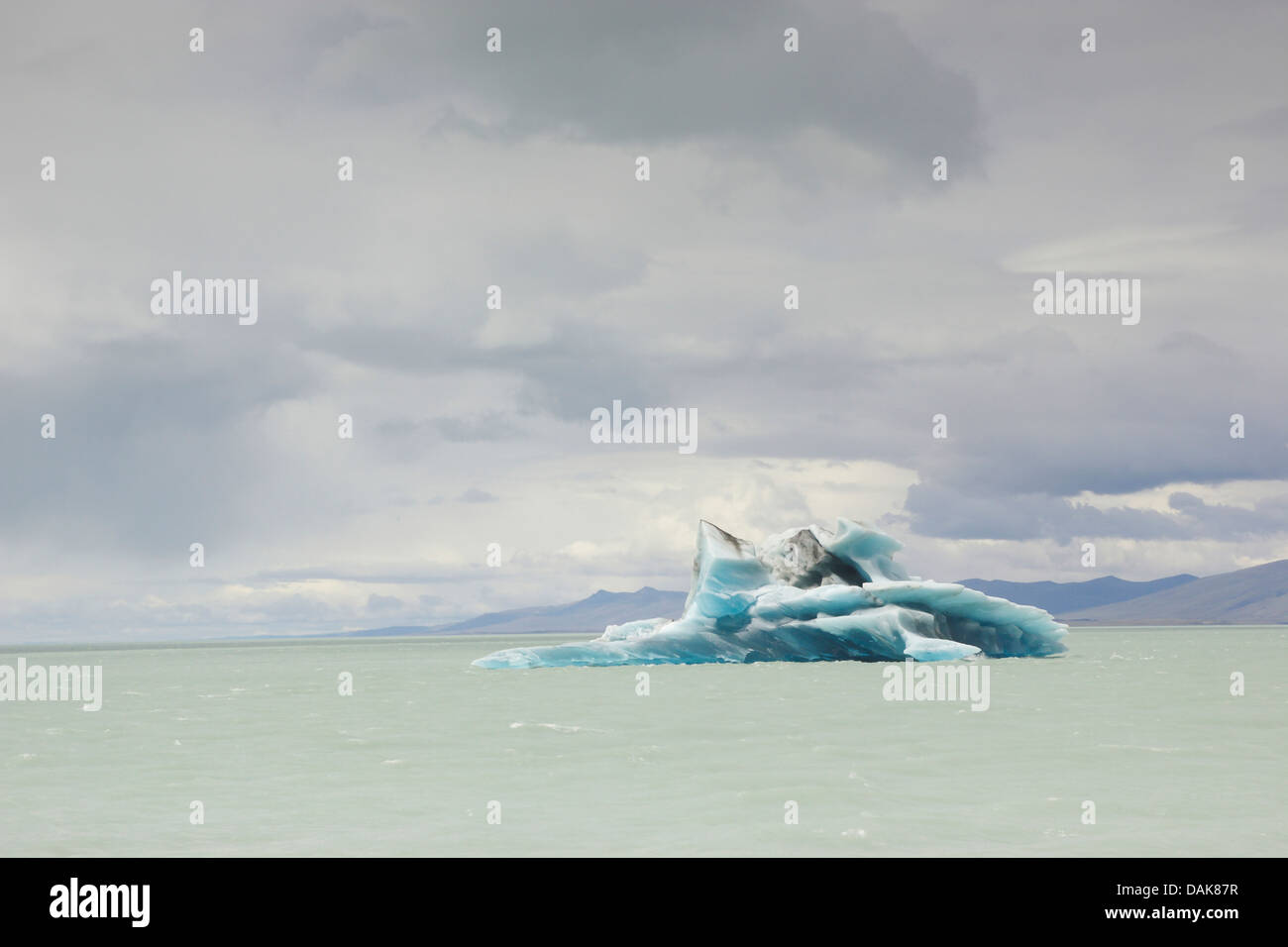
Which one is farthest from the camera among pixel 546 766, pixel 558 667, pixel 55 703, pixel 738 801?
pixel 558 667

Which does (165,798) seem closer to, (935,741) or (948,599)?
(935,741)

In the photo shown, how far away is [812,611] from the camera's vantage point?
3194cm

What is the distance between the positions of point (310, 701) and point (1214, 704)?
19.5 metres

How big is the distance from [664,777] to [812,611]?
2043 centimetres

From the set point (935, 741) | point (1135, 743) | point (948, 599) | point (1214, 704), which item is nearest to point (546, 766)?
point (935, 741)

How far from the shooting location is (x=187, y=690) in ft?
107

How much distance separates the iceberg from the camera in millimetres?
31188

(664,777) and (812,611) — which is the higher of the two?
(812,611)

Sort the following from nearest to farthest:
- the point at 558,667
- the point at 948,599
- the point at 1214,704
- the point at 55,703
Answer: the point at 1214,704 < the point at 55,703 < the point at 948,599 < the point at 558,667

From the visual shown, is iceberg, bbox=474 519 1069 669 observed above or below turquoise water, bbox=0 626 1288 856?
above

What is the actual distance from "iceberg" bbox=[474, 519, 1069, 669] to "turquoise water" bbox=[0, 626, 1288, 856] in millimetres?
7786

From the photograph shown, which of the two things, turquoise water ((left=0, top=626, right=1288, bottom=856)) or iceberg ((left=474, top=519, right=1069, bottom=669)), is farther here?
iceberg ((left=474, top=519, right=1069, bottom=669))

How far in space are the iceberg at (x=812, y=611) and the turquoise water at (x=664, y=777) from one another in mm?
7786

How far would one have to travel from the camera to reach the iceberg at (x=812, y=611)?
102 feet
